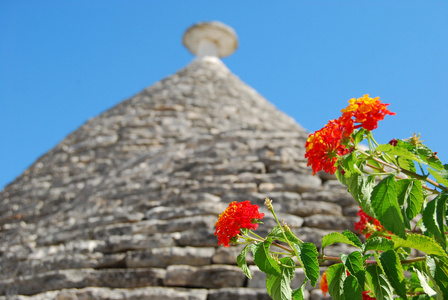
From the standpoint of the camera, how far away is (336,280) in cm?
136

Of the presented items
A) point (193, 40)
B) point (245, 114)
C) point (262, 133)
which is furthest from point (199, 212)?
point (193, 40)

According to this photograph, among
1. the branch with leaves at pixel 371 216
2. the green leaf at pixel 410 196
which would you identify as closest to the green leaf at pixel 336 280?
the branch with leaves at pixel 371 216

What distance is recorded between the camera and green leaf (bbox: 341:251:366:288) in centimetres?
127

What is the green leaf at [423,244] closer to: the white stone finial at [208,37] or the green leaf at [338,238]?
the green leaf at [338,238]

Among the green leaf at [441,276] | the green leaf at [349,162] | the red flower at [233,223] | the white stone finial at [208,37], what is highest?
the white stone finial at [208,37]

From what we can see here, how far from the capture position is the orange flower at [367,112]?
1.39 metres

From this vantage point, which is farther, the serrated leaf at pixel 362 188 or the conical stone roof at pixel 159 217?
the conical stone roof at pixel 159 217

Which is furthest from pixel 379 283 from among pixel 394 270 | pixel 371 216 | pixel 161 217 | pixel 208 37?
pixel 208 37

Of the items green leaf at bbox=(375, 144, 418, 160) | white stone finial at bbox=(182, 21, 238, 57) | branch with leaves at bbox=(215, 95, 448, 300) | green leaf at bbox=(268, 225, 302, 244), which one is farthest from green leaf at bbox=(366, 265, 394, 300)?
white stone finial at bbox=(182, 21, 238, 57)

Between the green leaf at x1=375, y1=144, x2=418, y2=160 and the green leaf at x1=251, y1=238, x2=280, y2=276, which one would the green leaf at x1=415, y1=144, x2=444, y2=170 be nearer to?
the green leaf at x1=375, y1=144, x2=418, y2=160

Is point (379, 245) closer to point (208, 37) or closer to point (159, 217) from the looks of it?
point (159, 217)

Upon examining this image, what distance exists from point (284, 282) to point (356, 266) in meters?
0.25

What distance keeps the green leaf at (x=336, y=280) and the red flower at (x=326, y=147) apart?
0.29 meters

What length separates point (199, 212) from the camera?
332 centimetres
